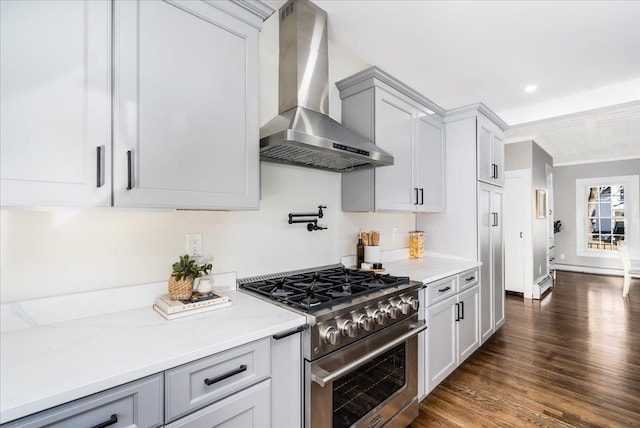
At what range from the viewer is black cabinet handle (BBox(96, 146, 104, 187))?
3.62 feet

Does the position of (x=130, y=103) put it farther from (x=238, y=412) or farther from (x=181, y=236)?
(x=238, y=412)

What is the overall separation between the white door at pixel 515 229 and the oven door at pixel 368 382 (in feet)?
13.6

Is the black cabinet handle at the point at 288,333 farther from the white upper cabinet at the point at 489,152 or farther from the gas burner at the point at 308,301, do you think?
the white upper cabinet at the point at 489,152

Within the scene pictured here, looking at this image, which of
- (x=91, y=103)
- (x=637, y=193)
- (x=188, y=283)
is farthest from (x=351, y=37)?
(x=637, y=193)

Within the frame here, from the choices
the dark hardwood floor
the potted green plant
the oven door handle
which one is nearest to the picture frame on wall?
the dark hardwood floor

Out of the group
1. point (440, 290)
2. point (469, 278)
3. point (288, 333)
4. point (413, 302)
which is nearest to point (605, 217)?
point (469, 278)

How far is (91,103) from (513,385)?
3.22 m

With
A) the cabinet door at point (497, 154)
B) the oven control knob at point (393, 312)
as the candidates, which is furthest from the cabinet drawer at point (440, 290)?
the cabinet door at point (497, 154)

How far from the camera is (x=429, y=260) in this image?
10.1 ft

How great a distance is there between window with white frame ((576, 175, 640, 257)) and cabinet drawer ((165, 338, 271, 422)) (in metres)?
8.78

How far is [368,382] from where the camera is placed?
1693mm

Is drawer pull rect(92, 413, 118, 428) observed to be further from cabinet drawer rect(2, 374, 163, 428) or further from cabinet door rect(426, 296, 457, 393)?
cabinet door rect(426, 296, 457, 393)

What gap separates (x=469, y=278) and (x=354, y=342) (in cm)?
167

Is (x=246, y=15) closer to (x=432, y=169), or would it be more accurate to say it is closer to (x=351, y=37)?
(x=351, y=37)
